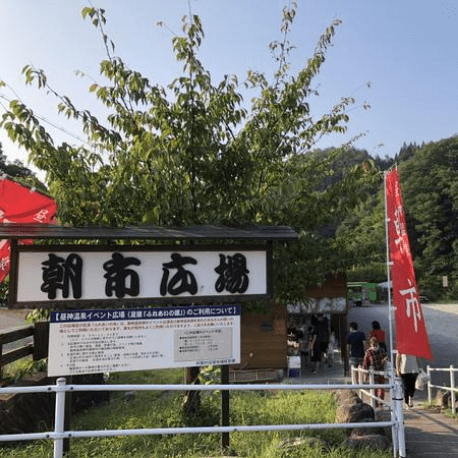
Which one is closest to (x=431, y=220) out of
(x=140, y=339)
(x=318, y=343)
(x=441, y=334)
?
(x=441, y=334)

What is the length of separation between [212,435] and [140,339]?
6.58 feet

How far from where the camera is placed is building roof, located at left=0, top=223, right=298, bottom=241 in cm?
501

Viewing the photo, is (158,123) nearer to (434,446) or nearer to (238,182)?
(238,182)

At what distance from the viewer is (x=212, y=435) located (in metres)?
5.91

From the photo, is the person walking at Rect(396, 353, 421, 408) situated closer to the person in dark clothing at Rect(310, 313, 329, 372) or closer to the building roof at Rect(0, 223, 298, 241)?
the building roof at Rect(0, 223, 298, 241)

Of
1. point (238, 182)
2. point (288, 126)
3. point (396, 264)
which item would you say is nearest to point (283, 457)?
point (396, 264)

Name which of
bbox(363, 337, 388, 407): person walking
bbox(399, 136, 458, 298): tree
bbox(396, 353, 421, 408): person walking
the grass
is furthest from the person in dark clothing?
bbox(399, 136, 458, 298): tree

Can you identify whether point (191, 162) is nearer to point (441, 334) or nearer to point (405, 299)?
point (405, 299)

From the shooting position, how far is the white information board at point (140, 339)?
196 inches

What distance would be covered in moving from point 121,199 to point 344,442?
4.61 m

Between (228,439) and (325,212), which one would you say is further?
(325,212)

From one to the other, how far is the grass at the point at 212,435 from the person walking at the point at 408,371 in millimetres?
1679

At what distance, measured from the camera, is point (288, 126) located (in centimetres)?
766

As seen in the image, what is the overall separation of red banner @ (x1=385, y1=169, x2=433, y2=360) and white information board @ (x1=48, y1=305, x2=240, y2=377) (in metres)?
2.42
